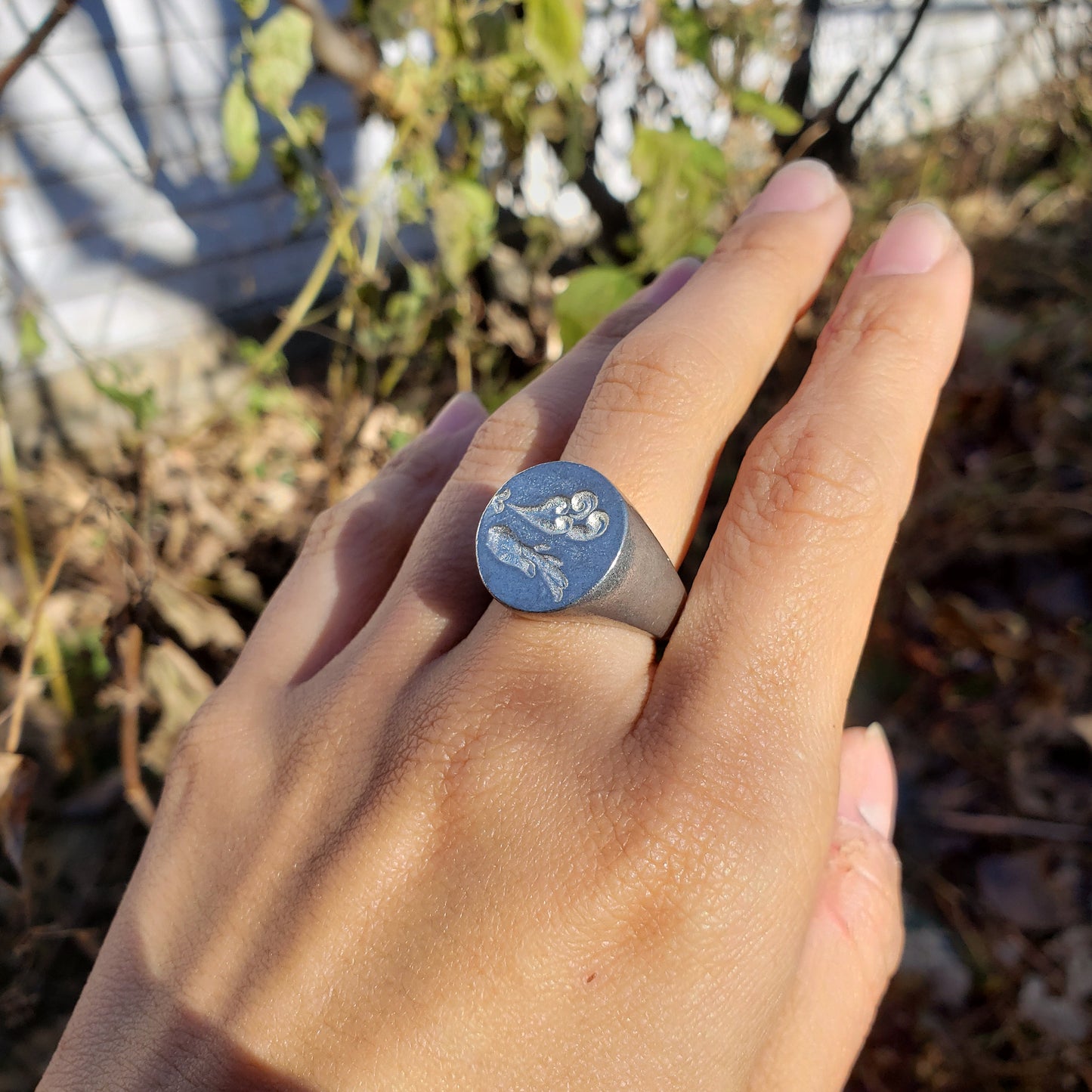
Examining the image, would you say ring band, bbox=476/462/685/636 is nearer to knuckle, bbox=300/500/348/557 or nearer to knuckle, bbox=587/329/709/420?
knuckle, bbox=587/329/709/420

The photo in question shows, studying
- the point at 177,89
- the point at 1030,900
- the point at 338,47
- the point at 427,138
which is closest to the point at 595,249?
the point at 427,138

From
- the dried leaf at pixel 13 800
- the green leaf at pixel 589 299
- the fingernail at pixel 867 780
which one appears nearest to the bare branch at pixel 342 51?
the green leaf at pixel 589 299

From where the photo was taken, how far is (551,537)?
1.01 meters

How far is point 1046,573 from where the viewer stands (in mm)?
2389

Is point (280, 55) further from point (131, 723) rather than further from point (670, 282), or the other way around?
point (131, 723)

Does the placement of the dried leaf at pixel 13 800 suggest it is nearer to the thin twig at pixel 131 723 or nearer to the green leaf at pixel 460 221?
the thin twig at pixel 131 723

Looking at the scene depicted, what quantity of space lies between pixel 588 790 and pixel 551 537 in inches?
12.2

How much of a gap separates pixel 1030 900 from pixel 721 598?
1488 millimetres

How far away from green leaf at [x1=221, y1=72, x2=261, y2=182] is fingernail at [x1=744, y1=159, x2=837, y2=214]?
1174 millimetres

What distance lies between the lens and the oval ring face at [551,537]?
989mm

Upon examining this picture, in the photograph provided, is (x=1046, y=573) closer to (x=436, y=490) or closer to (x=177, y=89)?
(x=436, y=490)

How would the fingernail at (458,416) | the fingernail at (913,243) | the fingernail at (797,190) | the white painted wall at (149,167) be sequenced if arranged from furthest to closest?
the white painted wall at (149,167)
the fingernail at (458,416)
the fingernail at (797,190)
the fingernail at (913,243)

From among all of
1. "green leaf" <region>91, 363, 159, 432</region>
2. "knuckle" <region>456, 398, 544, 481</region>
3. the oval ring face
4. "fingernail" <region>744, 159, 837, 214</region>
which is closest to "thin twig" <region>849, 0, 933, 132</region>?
"fingernail" <region>744, 159, 837, 214</region>

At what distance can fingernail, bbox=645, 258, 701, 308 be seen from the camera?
1514 millimetres
